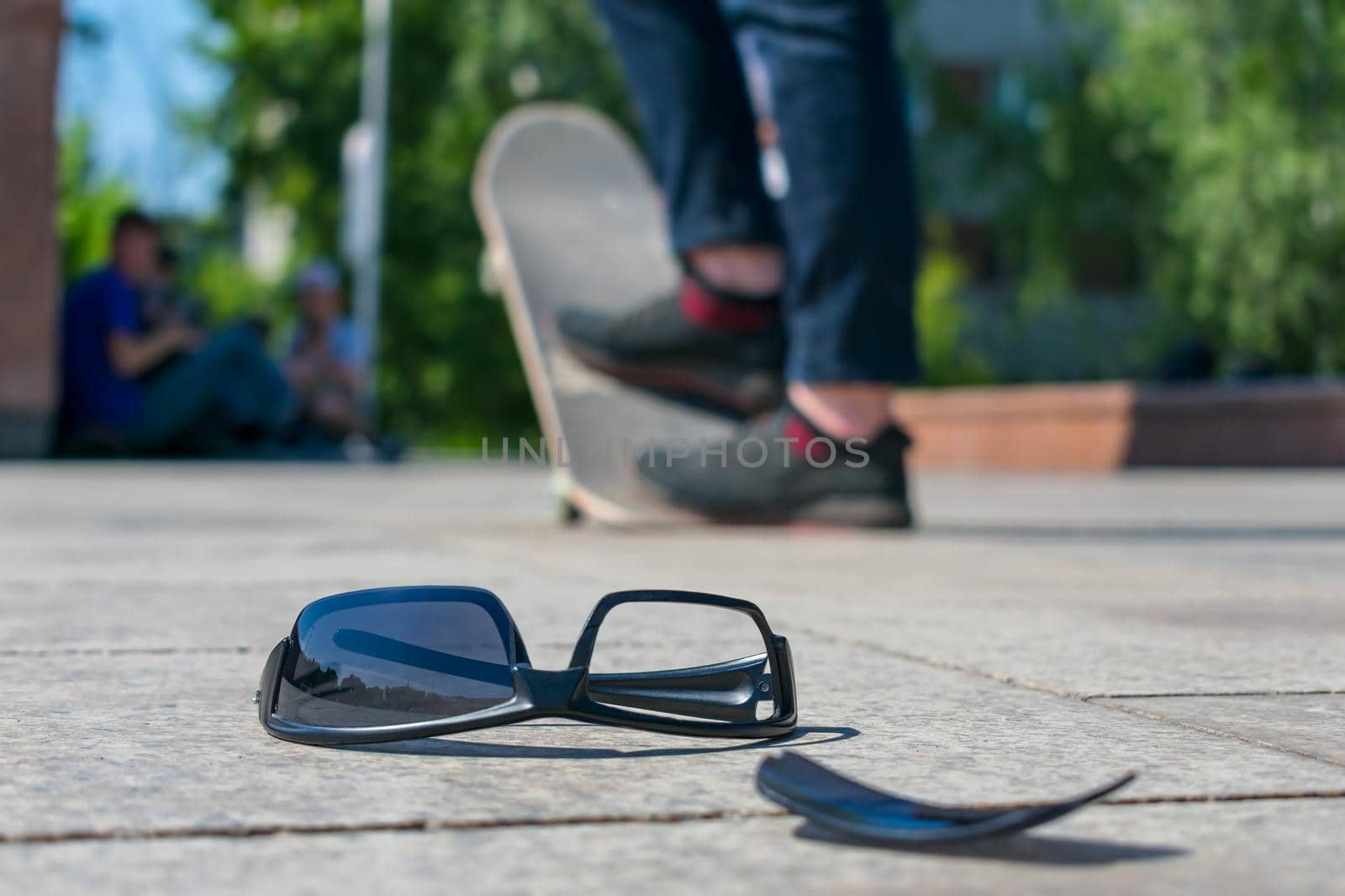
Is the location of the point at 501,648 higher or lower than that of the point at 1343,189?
lower

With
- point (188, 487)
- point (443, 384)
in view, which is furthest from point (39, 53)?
point (443, 384)

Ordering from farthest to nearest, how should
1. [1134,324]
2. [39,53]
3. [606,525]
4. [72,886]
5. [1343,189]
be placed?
[1134,324] → [1343,189] → [39,53] → [606,525] → [72,886]

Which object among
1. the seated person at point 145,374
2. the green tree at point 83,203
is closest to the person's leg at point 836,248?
the seated person at point 145,374

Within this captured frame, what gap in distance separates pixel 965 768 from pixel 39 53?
34.9ft

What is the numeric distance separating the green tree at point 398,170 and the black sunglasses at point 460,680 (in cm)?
2473

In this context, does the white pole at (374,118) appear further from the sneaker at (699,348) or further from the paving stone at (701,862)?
the paving stone at (701,862)

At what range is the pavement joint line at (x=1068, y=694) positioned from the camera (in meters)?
1.47

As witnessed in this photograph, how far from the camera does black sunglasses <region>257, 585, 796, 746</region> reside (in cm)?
138

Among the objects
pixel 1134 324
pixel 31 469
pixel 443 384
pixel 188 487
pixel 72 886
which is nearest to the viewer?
pixel 72 886

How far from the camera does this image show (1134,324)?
105 ft

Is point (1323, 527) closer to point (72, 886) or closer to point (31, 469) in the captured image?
point (72, 886)

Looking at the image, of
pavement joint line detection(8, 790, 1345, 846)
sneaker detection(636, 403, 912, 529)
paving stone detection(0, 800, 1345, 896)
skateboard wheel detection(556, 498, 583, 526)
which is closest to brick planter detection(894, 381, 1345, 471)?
skateboard wheel detection(556, 498, 583, 526)

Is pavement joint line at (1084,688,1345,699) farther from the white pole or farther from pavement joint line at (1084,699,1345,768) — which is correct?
the white pole

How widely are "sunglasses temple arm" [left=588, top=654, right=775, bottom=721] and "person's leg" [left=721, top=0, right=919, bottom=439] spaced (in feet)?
8.37
